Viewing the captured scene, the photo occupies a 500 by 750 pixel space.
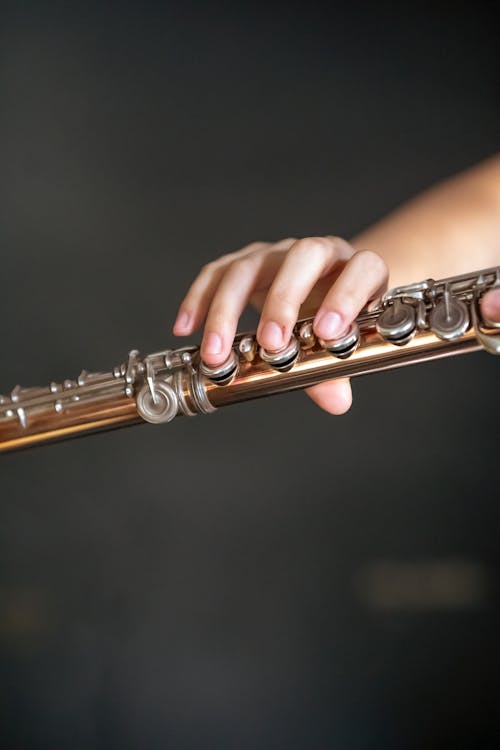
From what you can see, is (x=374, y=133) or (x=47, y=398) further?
(x=374, y=133)

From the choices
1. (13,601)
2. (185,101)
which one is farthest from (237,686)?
(185,101)

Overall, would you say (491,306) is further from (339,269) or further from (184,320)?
(184,320)

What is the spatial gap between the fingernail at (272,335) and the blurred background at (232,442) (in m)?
1.49

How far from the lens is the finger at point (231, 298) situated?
71cm

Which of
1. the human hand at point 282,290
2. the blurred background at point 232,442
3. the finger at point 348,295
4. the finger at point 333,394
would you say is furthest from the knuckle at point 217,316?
the blurred background at point 232,442

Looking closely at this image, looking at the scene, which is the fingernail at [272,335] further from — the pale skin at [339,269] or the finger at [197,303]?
the finger at [197,303]

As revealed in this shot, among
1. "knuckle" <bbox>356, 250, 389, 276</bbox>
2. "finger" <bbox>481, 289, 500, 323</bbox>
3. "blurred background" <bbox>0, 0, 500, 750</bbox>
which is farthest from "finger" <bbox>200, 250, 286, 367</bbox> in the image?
"blurred background" <bbox>0, 0, 500, 750</bbox>

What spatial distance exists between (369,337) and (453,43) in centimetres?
194

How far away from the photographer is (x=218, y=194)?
7.93ft

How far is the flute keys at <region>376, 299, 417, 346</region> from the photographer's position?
66 cm

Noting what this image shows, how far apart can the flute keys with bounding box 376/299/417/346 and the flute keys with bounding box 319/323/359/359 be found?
2 centimetres

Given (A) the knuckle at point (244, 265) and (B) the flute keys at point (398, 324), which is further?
(A) the knuckle at point (244, 265)

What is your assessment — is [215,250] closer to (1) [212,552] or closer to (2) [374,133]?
(2) [374,133]

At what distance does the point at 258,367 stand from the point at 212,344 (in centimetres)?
5
